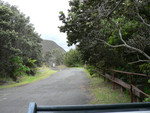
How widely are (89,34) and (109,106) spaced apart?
608 centimetres

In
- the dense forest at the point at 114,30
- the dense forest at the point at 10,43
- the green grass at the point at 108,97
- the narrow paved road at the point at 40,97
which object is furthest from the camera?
the dense forest at the point at 10,43

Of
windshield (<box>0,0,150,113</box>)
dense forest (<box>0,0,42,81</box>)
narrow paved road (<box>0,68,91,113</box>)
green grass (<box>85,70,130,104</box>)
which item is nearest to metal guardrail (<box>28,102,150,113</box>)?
windshield (<box>0,0,150,113</box>)

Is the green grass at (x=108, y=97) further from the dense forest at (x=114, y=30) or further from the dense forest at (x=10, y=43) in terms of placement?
the dense forest at (x=10, y=43)

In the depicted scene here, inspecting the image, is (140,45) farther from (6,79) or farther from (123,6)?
(6,79)

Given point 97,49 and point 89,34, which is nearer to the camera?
point 89,34

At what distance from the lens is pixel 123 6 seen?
17.2 feet

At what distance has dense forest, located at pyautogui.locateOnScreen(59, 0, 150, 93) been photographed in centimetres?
470

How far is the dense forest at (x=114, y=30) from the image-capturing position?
470cm

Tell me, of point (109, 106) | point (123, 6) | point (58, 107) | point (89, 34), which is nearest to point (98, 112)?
point (109, 106)

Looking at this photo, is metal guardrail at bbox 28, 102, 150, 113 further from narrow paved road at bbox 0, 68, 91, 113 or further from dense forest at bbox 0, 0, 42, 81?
dense forest at bbox 0, 0, 42, 81

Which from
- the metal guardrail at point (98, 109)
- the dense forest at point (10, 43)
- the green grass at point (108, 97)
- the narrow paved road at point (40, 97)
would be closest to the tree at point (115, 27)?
the green grass at point (108, 97)

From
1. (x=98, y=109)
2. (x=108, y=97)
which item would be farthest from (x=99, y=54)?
(x=98, y=109)

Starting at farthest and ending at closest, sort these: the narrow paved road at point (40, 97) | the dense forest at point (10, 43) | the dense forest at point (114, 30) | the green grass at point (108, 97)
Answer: the dense forest at point (10, 43) < the green grass at point (108, 97) < the narrow paved road at point (40, 97) < the dense forest at point (114, 30)

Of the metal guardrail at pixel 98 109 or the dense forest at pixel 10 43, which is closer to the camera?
the metal guardrail at pixel 98 109
